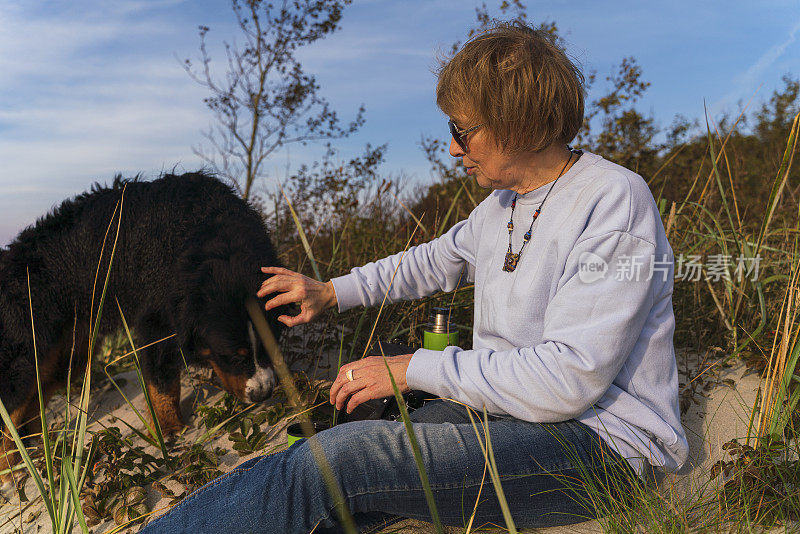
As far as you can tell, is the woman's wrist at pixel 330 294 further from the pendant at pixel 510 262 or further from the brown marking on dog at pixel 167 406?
the brown marking on dog at pixel 167 406

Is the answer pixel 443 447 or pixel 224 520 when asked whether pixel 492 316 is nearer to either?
pixel 443 447

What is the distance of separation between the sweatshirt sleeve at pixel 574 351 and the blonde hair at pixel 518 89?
1.52 ft

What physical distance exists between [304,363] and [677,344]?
2.39 meters

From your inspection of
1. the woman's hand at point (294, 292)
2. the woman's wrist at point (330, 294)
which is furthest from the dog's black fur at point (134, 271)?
the woman's wrist at point (330, 294)

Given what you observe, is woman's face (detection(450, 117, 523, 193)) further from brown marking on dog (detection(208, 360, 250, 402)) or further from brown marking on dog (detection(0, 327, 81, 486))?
brown marking on dog (detection(0, 327, 81, 486))

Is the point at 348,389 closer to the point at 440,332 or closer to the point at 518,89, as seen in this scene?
the point at 440,332

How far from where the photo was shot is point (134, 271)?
117 inches

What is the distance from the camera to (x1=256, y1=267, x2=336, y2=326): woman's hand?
8.18 feet

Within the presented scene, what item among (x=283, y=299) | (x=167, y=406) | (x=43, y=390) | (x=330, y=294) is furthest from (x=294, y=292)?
(x=43, y=390)

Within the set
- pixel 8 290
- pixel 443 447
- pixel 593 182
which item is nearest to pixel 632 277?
pixel 593 182

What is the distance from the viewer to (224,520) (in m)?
1.69

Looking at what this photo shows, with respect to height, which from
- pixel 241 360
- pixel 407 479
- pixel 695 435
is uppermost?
pixel 241 360

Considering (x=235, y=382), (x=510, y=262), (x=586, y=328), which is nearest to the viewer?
(x=586, y=328)

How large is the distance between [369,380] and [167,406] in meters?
1.70
